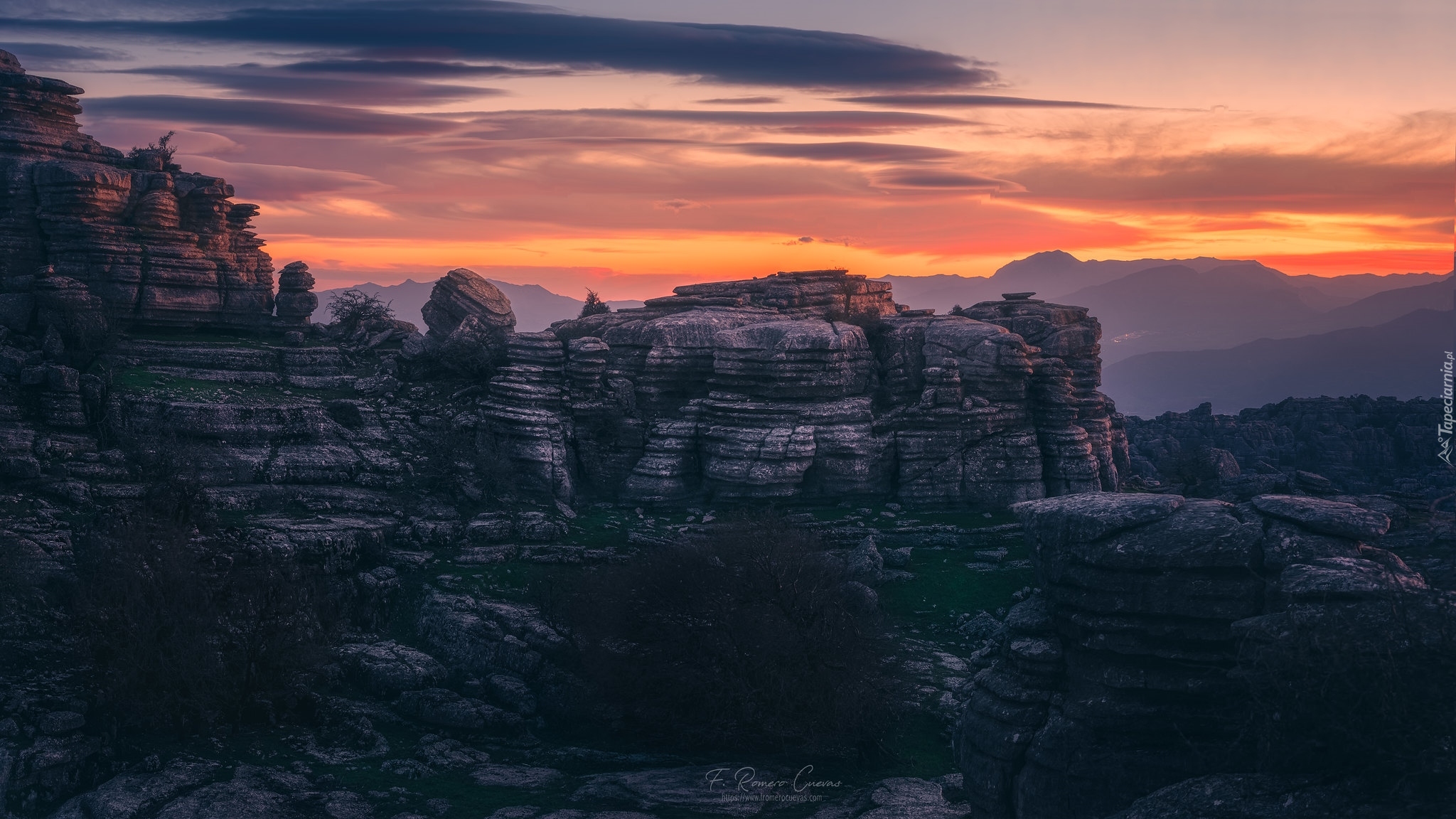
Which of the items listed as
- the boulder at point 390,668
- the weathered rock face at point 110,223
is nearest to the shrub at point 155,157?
the weathered rock face at point 110,223

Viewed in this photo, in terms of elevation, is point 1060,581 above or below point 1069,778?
above

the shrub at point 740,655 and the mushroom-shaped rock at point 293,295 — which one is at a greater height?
the mushroom-shaped rock at point 293,295

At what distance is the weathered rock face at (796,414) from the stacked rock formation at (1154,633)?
24145 millimetres

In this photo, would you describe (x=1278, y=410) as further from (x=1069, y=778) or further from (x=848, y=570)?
(x=1069, y=778)

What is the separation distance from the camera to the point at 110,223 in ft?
158

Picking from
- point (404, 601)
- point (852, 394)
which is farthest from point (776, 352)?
point (404, 601)

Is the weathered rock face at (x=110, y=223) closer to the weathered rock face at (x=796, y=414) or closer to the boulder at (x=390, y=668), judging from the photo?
the weathered rock face at (x=796, y=414)

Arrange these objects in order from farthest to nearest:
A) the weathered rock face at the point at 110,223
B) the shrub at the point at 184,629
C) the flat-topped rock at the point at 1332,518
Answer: the weathered rock face at the point at 110,223 → the shrub at the point at 184,629 → the flat-topped rock at the point at 1332,518

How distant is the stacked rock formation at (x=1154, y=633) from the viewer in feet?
58.3

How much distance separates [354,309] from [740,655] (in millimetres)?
35761

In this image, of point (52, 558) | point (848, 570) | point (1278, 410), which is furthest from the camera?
point (1278, 410)

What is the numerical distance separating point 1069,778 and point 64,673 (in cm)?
2476

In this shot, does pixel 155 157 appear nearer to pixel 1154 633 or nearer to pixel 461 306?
pixel 461 306

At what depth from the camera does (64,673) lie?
27.9 meters
